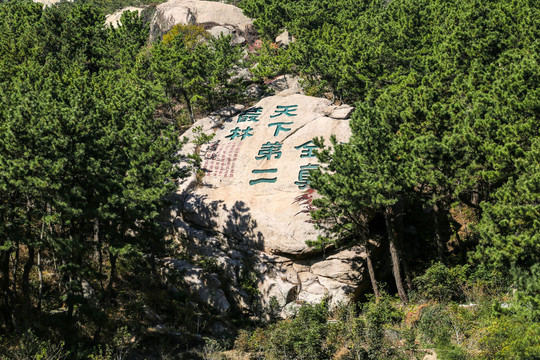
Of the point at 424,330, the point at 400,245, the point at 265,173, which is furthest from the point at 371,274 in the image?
the point at 265,173

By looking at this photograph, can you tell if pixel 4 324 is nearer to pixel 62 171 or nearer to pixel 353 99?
pixel 62 171

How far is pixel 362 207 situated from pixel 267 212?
4.72 metres

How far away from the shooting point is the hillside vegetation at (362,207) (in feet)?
38.4

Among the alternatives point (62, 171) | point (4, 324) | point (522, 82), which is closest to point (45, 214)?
point (62, 171)

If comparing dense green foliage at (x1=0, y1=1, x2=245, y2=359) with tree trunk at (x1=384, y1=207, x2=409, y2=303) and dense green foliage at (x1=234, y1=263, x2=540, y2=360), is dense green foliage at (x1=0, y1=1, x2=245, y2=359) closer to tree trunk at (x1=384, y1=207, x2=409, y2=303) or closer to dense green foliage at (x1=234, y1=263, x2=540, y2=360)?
dense green foliage at (x1=234, y1=263, x2=540, y2=360)

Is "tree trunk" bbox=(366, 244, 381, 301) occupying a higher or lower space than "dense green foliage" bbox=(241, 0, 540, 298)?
lower

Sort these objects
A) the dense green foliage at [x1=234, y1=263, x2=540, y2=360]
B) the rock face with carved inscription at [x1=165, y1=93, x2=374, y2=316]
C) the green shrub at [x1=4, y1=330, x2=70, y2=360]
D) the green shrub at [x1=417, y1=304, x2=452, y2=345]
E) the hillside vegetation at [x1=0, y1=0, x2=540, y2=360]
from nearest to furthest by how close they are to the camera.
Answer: the green shrub at [x1=4, y1=330, x2=70, y2=360] → the dense green foliage at [x1=234, y1=263, x2=540, y2=360] → the hillside vegetation at [x1=0, y1=0, x2=540, y2=360] → the green shrub at [x1=417, y1=304, x2=452, y2=345] → the rock face with carved inscription at [x1=165, y1=93, x2=374, y2=316]

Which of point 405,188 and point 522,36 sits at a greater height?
point 522,36

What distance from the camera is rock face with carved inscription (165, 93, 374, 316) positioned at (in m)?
17.7

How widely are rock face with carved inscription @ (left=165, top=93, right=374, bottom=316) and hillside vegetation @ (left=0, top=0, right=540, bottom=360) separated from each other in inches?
46.7

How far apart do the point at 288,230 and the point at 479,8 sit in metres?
12.3

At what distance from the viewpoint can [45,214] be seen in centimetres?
1193

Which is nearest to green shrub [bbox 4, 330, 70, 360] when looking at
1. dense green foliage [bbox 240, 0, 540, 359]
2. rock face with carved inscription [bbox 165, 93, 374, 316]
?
rock face with carved inscription [bbox 165, 93, 374, 316]

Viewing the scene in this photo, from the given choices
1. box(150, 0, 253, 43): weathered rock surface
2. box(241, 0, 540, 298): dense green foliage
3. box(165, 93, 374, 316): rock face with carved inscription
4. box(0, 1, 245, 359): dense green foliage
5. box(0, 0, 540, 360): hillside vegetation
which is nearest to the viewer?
box(0, 1, 245, 359): dense green foliage
